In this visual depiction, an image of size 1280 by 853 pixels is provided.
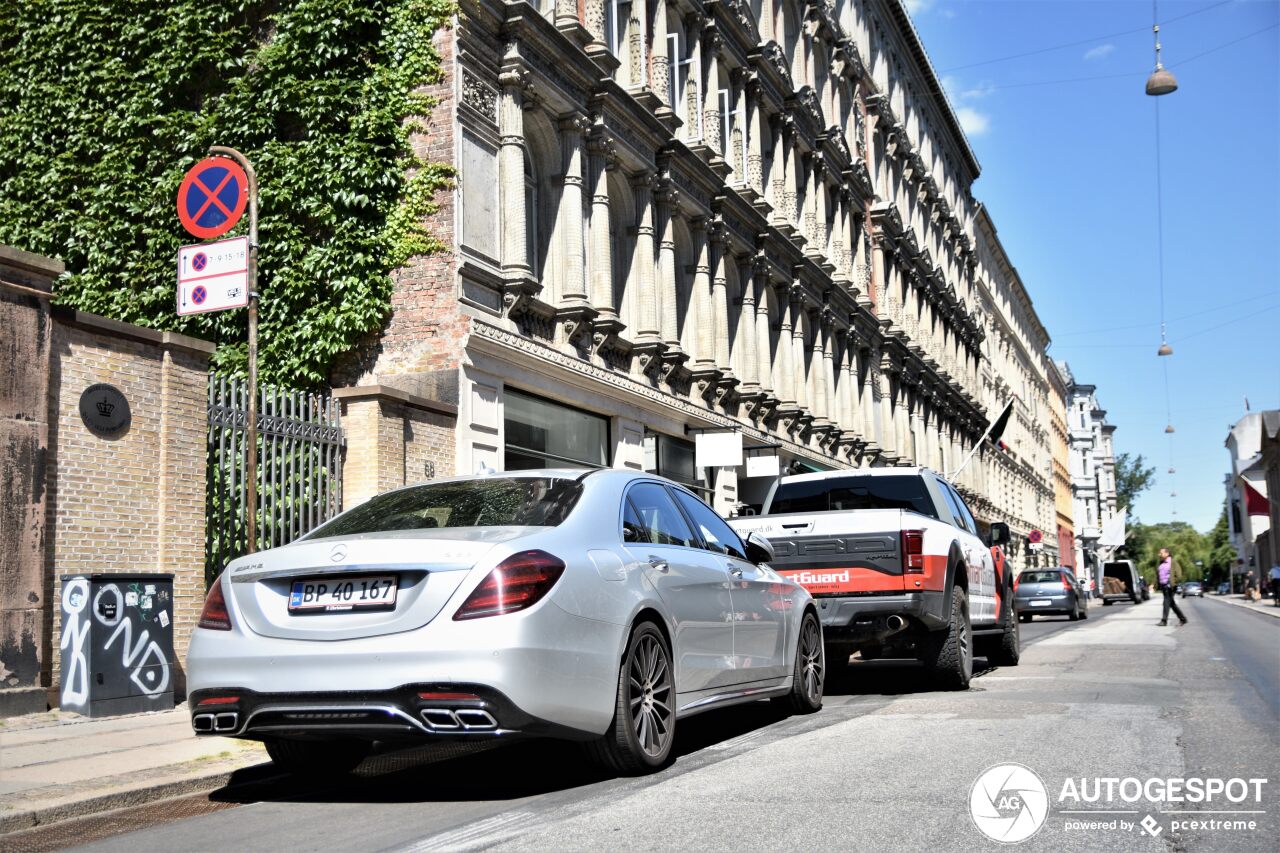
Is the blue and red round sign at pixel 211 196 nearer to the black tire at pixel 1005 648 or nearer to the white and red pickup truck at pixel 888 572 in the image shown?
the white and red pickup truck at pixel 888 572

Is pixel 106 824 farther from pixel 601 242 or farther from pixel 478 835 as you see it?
pixel 601 242

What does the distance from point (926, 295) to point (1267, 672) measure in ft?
124

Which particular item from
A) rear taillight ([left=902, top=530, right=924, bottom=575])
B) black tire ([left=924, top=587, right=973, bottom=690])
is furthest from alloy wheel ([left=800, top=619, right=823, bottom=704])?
black tire ([left=924, top=587, right=973, bottom=690])

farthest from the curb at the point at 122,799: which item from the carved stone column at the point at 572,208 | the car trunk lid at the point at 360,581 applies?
the carved stone column at the point at 572,208

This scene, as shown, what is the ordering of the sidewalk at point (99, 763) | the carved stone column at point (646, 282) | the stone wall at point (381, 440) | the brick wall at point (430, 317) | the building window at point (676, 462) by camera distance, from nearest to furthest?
the sidewalk at point (99, 763)
the stone wall at point (381, 440)
the brick wall at point (430, 317)
the carved stone column at point (646, 282)
the building window at point (676, 462)

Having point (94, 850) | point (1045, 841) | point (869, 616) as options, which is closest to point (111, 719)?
point (94, 850)

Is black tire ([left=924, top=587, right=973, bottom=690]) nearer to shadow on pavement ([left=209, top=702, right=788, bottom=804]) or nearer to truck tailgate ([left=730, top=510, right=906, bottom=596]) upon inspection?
truck tailgate ([left=730, top=510, right=906, bottom=596])

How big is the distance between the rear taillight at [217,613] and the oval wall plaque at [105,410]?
5178mm

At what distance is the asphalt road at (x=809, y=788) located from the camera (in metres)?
5.11

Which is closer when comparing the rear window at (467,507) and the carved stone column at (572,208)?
the rear window at (467,507)

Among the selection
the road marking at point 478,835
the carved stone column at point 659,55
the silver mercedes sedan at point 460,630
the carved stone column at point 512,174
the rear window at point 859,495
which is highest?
the carved stone column at point 659,55

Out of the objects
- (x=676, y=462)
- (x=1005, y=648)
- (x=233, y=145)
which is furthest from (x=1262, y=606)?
(x=233, y=145)

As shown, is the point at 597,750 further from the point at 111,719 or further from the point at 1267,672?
the point at 1267,672

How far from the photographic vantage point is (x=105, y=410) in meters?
11.0
